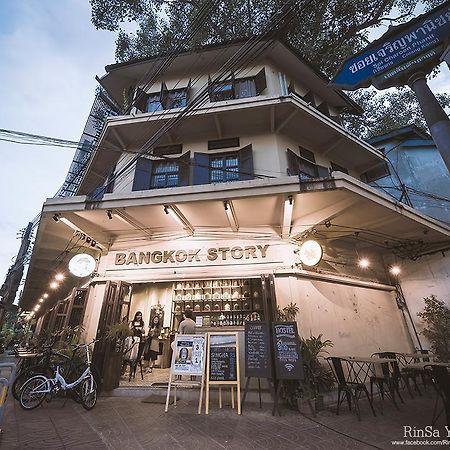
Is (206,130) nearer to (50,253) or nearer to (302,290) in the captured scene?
(302,290)

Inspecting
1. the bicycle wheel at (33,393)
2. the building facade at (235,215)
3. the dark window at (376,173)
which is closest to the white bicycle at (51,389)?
the bicycle wheel at (33,393)

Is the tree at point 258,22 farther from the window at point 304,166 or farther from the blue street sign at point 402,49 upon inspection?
the blue street sign at point 402,49

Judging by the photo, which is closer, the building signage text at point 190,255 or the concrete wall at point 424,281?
the building signage text at point 190,255

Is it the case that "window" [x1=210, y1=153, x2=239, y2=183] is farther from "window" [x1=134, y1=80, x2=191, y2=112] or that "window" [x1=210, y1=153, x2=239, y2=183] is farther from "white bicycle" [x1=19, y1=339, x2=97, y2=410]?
"white bicycle" [x1=19, y1=339, x2=97, y2=410]

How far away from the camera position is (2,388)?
323 centimetres

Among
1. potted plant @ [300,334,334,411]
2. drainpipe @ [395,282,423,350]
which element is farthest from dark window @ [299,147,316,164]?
potted plant @ [300,334,334,411]

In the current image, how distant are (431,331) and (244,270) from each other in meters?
6.84

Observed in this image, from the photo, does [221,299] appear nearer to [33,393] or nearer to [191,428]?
[191,428]

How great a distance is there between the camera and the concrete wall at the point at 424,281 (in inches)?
332

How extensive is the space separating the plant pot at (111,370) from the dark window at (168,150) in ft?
22.2

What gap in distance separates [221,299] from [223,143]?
5.94m

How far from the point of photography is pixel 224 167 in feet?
28.4

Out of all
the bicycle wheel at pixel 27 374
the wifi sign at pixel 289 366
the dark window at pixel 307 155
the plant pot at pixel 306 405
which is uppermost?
the dark window at pixel 307 155

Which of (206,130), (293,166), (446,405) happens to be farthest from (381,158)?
(446,405)
